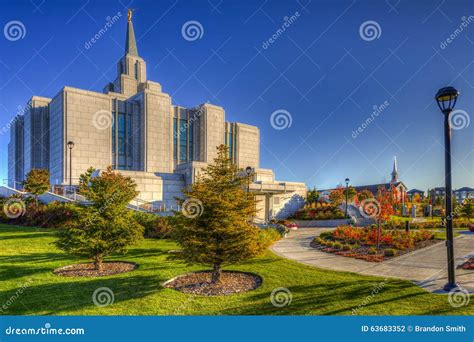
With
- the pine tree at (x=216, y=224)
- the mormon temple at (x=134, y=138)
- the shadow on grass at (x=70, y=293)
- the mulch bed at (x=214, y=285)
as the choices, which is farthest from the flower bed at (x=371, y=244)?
the mormon temple at (x=134, y=138)

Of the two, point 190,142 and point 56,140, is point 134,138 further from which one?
point 56,140

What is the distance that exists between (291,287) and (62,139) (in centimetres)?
4040

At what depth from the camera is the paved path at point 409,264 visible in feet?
24.9

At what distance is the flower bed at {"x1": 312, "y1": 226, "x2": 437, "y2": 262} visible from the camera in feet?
37.1

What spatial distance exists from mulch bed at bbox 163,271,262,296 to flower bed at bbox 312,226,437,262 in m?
5.40

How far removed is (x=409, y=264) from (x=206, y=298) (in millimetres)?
7322

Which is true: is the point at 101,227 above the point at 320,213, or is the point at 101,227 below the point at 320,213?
above

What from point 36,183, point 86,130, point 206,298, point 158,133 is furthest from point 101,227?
point 158,133

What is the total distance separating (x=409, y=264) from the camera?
31.5 feet

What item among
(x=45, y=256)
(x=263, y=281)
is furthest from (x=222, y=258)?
(x=45, y=256)

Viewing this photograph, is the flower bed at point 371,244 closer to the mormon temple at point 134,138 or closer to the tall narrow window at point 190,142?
the mormon temple at point 134,138

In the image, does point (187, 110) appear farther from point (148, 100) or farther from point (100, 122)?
point (100, 122)

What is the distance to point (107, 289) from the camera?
7031 mm

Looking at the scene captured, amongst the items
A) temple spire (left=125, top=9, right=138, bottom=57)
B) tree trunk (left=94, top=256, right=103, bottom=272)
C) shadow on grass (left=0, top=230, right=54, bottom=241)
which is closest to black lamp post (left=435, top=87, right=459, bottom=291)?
tree trunk (left=94, top=256, right=103, bottom=272)
